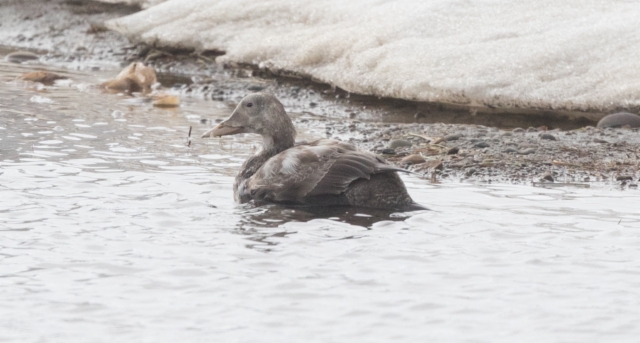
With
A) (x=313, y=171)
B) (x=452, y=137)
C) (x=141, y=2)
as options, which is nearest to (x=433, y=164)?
(x=452, y=137)

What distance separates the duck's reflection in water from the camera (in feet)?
22.3

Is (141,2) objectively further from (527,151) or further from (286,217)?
(286,217)

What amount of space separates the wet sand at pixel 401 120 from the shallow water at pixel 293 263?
0.68 metres

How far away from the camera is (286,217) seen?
7246 millimetres

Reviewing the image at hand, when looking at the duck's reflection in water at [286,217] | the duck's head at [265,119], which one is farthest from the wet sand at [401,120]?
the duck's reflection in water at [286,217]

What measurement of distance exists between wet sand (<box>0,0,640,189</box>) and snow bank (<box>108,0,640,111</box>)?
260 mm

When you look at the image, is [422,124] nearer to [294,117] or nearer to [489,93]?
[489,93]

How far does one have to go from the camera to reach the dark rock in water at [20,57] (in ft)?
53.9

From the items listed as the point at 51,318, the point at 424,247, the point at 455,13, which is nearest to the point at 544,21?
the point at 455,13

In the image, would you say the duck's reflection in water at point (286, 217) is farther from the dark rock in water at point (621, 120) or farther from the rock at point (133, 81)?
the rock at point (133, 81)

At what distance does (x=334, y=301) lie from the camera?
17.6 ft

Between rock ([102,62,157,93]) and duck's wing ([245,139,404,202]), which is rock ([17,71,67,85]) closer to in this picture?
rock ([102,62,157,93])

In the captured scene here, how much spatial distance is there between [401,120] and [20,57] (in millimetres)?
7423

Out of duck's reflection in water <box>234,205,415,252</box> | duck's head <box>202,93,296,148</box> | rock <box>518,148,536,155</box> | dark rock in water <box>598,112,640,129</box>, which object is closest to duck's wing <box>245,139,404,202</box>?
duck's reflection in water <box>234,205,415,252</box>
